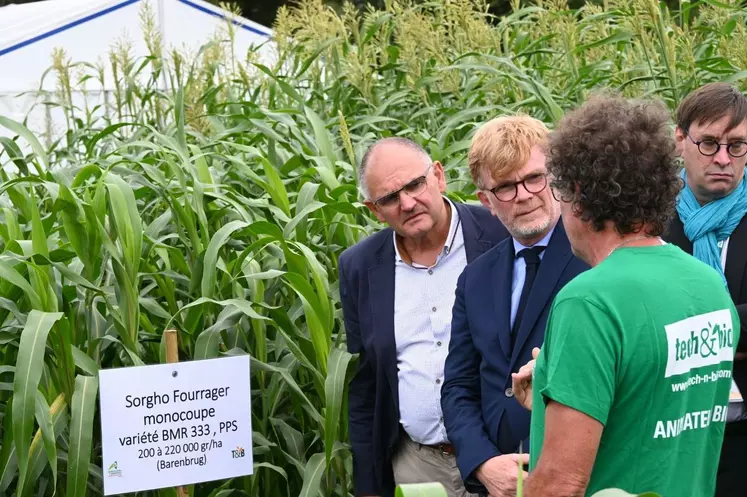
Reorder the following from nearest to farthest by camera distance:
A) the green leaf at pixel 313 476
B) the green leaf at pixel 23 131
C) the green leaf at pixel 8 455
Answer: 1. the green leaf at pixel 8 455
2. the green leaf at pixel 313 476
3. the green leaf at pixel 23 131

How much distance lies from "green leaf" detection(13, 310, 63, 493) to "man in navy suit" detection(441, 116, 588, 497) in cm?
101

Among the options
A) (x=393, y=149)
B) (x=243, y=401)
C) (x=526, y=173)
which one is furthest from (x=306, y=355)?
(x=526, y=173)

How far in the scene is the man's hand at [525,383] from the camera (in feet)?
7.00

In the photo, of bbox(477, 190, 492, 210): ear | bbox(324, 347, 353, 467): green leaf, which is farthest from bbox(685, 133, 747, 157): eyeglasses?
bbox(324, 347, 353, 467): green leaf

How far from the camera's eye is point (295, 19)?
546 cm

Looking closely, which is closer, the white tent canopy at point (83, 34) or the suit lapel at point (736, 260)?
the suit lapel at point (736, 260)

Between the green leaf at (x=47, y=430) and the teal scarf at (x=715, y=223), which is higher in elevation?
the teal scarf at (x=715, y=223)

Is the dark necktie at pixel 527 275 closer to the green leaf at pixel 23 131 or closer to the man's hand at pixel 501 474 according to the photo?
the man's hand at pixel 501 474

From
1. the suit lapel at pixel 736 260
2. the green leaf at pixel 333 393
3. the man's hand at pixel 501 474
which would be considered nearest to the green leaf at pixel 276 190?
the green leaf at pixel 333 393

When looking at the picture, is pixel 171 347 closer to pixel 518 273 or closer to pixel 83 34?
pixel 518 273

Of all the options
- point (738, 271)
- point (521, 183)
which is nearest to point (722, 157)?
point (738, 271)

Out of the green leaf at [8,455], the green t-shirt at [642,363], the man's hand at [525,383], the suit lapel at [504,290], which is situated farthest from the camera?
the green leaf at [8,455]

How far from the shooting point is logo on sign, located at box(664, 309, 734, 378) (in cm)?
184

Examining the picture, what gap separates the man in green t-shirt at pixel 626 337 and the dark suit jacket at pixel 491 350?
617mm
